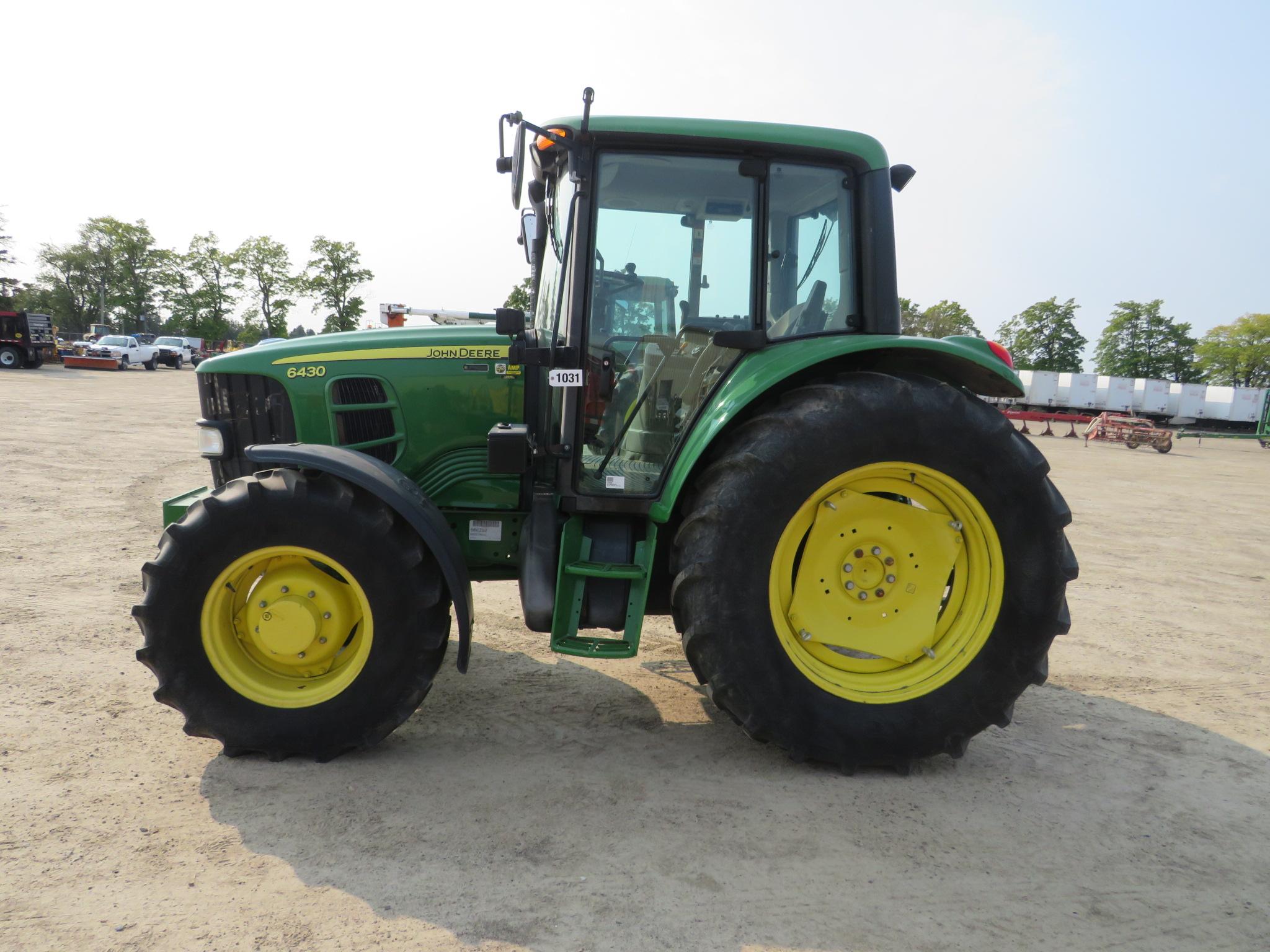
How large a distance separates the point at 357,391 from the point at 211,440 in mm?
753

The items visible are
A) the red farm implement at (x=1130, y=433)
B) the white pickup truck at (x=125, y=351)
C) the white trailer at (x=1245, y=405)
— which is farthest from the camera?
the white trailer at (x=1245, y=405)

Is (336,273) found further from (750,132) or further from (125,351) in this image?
(750,132)

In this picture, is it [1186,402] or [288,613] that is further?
[1186,402]

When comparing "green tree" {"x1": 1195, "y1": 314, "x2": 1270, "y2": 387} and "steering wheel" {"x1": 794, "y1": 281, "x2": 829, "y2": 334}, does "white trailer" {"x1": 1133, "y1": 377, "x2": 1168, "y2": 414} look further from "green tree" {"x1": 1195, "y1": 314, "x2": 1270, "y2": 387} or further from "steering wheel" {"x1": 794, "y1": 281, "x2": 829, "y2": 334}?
"steering wheel" {"x1": 794, "y1": 281, "x2": 829, "y2": 334}

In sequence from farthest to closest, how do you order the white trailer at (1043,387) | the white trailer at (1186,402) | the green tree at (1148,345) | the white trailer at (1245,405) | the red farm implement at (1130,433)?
1. the green tree at (1148,345)
2. the white trailer at (1043,387)
3. the white trailer at (1186,402)
4. the white trailer at (1245,405)
5. the red farm implement at (1130,433)

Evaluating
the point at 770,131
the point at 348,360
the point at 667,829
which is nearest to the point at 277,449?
the point at 348,360

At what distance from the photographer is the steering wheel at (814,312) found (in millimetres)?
3574

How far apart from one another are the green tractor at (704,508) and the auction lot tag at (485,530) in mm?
217

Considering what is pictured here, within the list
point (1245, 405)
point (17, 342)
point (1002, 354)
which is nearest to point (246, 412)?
point (1002, 354)

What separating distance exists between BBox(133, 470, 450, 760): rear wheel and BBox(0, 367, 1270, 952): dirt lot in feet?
0.61

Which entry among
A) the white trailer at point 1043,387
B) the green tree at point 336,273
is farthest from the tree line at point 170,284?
the white trailer at point 1043,387

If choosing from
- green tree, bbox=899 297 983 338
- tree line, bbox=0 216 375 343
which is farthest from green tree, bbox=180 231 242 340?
green tree, bbox=899 297 983 338

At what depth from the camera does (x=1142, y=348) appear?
2463 inches

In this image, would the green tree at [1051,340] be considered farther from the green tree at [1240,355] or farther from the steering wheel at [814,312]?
the steering wheel at [814,312]
